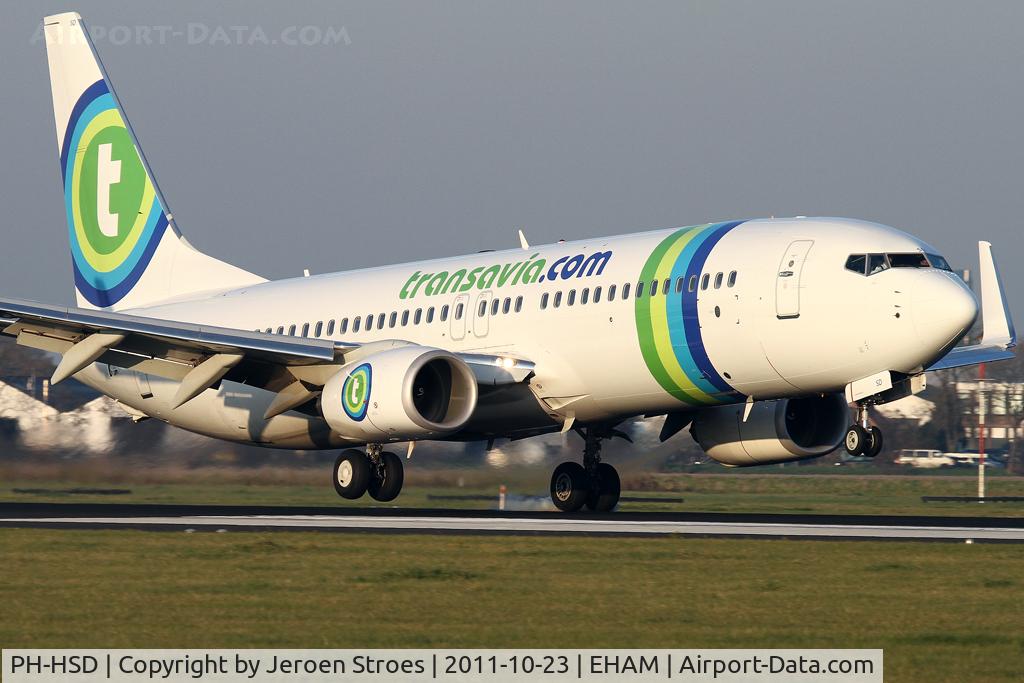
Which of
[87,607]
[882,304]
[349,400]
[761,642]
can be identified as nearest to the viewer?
[761,642]

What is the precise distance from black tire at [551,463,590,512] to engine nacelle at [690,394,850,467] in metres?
2.95

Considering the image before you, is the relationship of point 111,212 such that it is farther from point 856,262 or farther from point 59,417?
point 856,262

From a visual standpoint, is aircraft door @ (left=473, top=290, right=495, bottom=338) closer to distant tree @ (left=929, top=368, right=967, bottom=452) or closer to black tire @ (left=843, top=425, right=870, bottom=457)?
black tire @ (left=843, top=425, right=870, bottom=457)

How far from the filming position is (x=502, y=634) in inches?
511

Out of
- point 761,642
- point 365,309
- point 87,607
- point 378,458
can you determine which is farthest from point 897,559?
point 365,309

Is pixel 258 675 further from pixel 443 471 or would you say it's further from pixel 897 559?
pixel 443 471

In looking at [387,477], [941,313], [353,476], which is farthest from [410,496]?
[941,313]

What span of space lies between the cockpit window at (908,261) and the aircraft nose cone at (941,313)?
0.54 m

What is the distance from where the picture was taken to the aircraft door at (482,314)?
2986cm

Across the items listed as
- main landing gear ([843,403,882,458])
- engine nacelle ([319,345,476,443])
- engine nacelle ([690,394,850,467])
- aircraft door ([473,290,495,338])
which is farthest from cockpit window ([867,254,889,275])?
aircraft door ([473,290,495,338])

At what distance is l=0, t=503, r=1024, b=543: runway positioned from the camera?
22.4m

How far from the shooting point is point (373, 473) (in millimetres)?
30516

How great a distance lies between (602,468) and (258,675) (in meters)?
21.8

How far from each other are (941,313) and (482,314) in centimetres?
872
